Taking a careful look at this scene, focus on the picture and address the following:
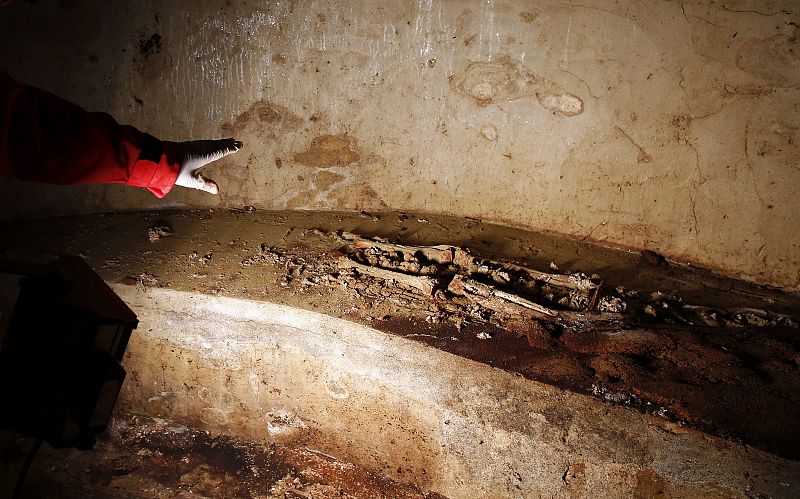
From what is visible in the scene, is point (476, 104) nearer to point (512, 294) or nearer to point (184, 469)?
point (512, 294)

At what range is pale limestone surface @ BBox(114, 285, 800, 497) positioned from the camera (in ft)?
5.80

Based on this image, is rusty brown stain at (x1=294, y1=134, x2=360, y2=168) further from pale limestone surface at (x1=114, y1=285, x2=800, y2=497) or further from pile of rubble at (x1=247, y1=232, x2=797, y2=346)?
pale limestone surface at (x1=114, y1=285, x2=800, y2=497)

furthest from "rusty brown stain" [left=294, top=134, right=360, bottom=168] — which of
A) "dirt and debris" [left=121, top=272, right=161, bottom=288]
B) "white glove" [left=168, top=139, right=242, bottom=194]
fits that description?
"dirt and debris" [left=121, top=272, right=161, bottom=288]

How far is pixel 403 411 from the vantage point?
228 centimetres

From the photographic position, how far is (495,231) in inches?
121

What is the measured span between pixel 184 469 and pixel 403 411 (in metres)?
1.36

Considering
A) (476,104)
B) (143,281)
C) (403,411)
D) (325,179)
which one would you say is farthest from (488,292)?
(143,281)

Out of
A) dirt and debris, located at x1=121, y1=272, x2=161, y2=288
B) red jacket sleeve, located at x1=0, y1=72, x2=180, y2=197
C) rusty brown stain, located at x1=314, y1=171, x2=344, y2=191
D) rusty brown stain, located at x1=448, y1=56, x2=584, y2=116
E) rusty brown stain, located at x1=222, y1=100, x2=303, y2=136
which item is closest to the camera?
red jacket sleeve, located at x1=0, y1=72, x2=180, y2=197

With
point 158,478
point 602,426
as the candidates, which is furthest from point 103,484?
point 602,426

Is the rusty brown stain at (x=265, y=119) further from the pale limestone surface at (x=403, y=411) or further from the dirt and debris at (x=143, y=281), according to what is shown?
the pale limestone surface at (x=403, y=411)

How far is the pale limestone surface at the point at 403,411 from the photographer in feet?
5.80

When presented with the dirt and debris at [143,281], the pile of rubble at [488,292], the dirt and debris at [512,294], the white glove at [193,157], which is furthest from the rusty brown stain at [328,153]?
the dirt and debris at [143,281]

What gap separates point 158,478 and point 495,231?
236 centimetres

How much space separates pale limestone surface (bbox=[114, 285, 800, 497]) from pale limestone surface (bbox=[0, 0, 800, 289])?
1052 mm
